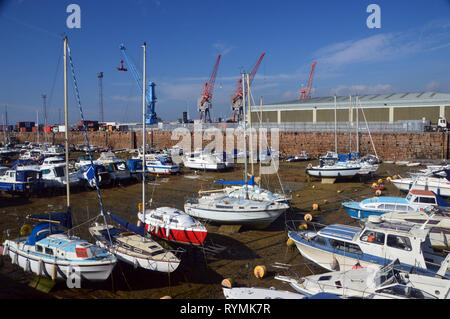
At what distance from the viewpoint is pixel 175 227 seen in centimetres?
1244

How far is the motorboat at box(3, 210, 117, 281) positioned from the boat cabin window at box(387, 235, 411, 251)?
7.97 m

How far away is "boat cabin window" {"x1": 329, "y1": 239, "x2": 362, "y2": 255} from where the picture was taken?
10.1m

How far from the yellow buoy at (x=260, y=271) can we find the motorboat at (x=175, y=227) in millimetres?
2502

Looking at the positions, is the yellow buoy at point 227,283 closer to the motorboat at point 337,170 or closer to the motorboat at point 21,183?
the motorboat at point 337,170

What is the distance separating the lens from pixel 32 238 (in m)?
10.1

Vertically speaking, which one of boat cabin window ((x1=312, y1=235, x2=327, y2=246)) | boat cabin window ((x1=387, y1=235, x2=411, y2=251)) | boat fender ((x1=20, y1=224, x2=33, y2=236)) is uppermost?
boat cabin window ((x1=387, y1=235, x2=411, y2=251))

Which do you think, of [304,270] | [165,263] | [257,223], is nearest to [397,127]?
[257,223]

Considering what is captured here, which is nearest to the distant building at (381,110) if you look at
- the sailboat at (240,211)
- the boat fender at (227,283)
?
the sailboat at (240,211)

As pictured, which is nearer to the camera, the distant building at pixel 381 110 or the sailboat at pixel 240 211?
the sailboat at pixel 240 211

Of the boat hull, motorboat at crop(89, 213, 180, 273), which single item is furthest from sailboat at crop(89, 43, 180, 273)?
the boat hull

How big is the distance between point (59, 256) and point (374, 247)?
913cm

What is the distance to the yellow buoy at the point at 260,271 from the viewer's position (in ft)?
33.3

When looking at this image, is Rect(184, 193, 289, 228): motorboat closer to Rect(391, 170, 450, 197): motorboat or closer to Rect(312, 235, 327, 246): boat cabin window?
Rect(312, 235, 327, 246): boat cabin window

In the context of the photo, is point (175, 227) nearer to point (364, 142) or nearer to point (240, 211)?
point (240, 211)
